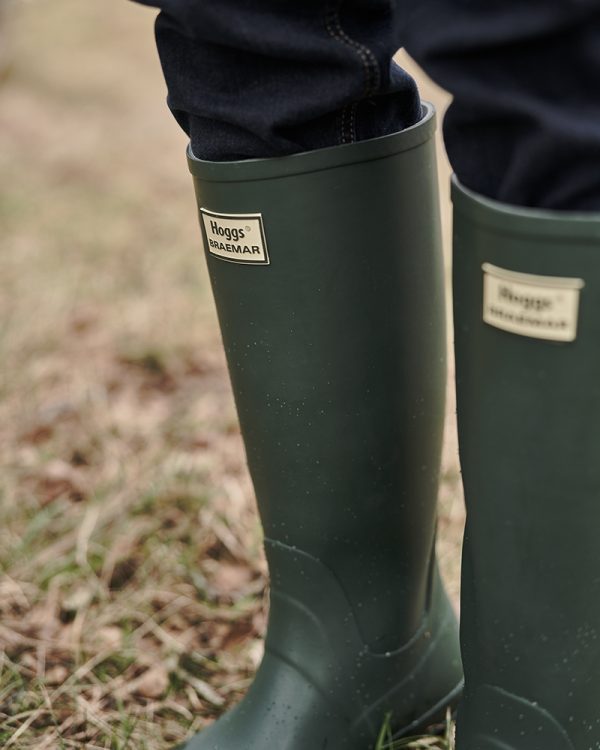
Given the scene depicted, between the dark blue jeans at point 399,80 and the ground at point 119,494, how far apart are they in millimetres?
695

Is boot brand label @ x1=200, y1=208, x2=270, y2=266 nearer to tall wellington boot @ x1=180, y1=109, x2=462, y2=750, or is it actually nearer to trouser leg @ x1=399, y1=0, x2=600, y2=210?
tall wellington boot @ x1=180, y1=109, x2=462, y2=750

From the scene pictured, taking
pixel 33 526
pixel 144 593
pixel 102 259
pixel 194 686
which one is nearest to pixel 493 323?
pixel 194 686

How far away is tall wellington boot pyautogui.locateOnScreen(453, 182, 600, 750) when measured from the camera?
0.59m

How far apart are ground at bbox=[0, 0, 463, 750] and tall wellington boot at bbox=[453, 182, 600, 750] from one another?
0.28m

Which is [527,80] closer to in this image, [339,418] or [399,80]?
[399,80]

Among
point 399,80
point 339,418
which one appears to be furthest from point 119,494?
point 399,80

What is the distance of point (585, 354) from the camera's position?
1.97 ft

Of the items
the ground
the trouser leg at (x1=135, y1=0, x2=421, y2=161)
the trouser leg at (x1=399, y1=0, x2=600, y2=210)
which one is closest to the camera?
the trouser leg at (x1=399, y1=0, x2=600, y2=210)

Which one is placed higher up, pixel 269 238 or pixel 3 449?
pixel 269 238

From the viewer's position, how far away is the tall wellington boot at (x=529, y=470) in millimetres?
590

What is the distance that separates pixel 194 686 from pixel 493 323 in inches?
28.2

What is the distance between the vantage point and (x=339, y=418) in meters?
0.83

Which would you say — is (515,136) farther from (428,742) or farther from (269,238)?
(428,742)

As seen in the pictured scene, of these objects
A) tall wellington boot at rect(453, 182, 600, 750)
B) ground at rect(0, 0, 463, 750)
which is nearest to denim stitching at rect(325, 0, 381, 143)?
tall wellington boot at rect(453, 182, 600, 750)
